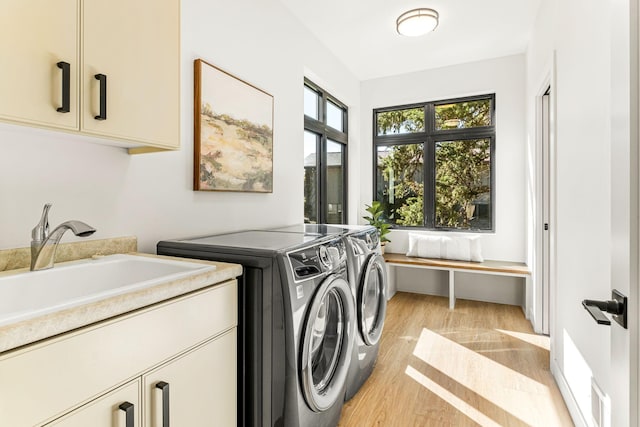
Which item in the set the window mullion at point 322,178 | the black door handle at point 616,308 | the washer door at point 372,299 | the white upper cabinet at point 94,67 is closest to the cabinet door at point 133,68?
the white upper cabinet at point 94,67

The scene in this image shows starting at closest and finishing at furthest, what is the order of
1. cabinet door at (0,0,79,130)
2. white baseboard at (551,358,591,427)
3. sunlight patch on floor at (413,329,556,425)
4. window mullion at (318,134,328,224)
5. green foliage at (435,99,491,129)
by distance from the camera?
cabinet door at (0,0,79,130) < white baseboard at (551,358,591,427) < sunlight patch on floor at (413,329,556,425) < window mullion at (318,134,328,224) < green foliage at (435,99,491,129)

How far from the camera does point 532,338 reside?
2902 millimetres

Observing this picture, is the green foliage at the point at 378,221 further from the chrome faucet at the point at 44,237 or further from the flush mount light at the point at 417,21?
the chrome faucet at the point at 44,237

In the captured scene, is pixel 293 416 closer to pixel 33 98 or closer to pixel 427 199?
pixel 33 98

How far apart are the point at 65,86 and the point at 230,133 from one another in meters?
1.16

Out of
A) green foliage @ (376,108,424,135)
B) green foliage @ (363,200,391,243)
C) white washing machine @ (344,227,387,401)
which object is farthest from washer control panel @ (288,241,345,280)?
green foliage @ (376,108,424,135)

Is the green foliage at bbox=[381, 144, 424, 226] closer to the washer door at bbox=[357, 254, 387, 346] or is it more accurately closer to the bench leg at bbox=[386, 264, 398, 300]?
the bench leg at bbox=[386, 264, 398, 300]

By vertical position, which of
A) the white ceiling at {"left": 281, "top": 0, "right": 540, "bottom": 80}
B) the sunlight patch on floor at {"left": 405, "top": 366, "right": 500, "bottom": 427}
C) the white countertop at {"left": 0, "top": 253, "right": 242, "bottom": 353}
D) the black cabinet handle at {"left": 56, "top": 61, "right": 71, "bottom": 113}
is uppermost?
the white ceiling at {"left": 281, "top": 0, "right": 540, "bottom": 80}

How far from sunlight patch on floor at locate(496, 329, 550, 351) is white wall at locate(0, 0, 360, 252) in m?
2.10

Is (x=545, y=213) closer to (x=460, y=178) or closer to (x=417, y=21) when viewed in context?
(x=460, y=178)

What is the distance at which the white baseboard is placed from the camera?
1695mm

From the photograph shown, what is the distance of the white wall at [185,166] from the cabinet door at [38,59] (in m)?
0.18

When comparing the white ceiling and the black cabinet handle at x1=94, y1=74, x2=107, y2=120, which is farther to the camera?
the white ceiling

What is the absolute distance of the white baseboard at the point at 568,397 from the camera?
5.56 feet
